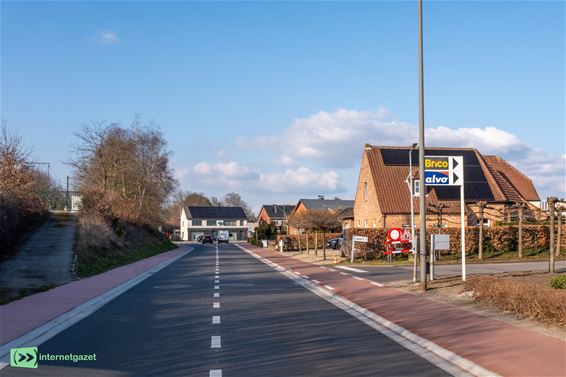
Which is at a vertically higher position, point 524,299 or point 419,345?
point 524,299

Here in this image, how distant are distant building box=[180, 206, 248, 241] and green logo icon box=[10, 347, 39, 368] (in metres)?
121

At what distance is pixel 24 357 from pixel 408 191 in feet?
136

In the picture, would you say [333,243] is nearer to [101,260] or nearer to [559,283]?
[101,260]

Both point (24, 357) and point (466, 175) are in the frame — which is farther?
point (466, 175)

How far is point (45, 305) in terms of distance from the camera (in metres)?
14.4

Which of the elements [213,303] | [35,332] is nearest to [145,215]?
[213,303]

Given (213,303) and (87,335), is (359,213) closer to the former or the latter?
(213,303)

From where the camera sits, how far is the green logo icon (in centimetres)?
842

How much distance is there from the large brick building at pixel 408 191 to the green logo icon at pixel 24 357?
122ft

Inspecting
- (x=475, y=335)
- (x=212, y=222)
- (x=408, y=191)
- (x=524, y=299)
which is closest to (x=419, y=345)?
(x=475, y=335)

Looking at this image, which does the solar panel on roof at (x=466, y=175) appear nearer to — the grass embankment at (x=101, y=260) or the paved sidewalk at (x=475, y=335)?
the grass embankment at (x=101, y=260)

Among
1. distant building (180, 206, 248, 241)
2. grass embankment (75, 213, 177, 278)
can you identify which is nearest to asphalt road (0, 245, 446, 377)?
Answer: grass embankment (75, 213, 177, 278)

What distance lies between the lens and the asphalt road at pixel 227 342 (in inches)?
319

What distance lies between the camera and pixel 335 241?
54.7 metres
